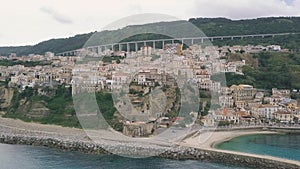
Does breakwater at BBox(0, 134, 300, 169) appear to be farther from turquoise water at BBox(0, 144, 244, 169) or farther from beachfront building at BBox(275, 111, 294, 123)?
beachfront building at BBox(275, 111, 294, 123)

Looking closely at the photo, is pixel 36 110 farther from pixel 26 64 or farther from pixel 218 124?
pixel 26 64

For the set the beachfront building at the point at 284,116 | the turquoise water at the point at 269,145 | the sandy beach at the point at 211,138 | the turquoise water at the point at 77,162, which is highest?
the beachfront building at the point at 284,116

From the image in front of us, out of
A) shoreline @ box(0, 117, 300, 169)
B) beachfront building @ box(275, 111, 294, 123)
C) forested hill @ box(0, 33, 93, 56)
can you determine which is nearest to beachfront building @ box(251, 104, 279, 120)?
beachfront building @ box(275, 111, 294, 123)

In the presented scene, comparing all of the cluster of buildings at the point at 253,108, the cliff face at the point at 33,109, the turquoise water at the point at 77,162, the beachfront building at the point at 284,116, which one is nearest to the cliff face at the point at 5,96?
the cliff face at the point at 33,109

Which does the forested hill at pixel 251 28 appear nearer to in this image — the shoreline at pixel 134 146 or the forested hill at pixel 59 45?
the forested hill at pixel 59 45

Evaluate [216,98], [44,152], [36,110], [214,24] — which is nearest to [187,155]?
[44,152]

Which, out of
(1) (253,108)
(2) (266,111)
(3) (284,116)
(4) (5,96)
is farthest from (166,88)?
(4) (5,96)
